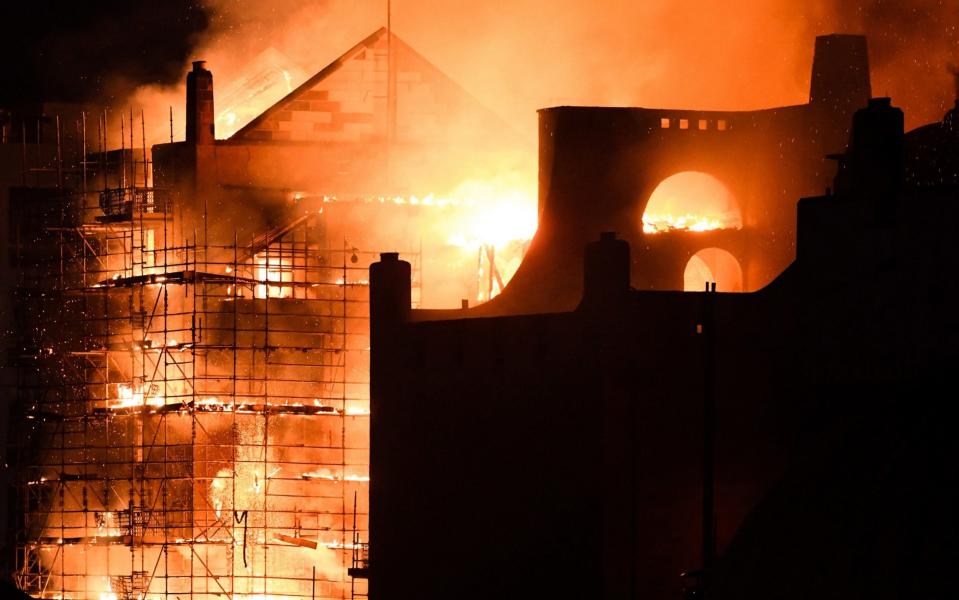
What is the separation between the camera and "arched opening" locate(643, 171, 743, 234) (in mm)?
29188

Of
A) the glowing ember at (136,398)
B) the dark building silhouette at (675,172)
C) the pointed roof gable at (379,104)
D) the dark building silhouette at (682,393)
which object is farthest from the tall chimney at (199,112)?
the dark building silhouette at (675,172)

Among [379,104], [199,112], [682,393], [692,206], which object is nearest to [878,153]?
[682,393]

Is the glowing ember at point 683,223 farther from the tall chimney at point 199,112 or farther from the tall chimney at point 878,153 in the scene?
the tall chimney at point 199,112

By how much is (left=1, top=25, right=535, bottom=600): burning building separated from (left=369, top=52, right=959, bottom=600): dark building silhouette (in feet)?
15.6

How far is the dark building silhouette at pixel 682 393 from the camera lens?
20.0 metres

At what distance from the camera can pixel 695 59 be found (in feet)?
123

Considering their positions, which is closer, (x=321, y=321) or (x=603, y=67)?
(x=321, y=321)

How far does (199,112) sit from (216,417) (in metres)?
5.44

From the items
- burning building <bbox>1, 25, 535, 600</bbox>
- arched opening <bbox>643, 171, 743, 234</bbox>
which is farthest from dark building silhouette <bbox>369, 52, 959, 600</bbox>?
burning building <bbox>1, 25, 535, 600</bbox>

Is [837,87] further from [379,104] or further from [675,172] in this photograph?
[379,104]

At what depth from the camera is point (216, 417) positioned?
32.5 m

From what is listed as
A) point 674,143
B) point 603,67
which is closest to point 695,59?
point 603,67

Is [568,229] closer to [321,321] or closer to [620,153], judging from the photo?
[620,153]

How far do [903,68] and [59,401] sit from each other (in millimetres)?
16222
